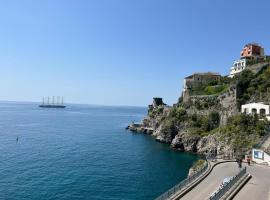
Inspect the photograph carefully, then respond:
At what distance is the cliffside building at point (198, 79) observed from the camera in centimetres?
11941

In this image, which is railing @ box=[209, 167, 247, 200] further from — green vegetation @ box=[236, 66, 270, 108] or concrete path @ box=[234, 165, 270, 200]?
green vegetation @ box=[236, 66, 270, 108]

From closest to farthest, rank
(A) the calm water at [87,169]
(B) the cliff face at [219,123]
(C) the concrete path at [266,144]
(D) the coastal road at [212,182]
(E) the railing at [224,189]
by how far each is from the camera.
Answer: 1. (E) the railing at [224,189]
2. (D) the coastal road at [212,182]
3. (A) the calm water at [87,169]
4. (C) the concrete path at [266,144]
5. (B) the cliff face at [219,123]

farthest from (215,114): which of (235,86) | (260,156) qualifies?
(260,156)

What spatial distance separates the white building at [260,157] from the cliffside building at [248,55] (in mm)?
69216

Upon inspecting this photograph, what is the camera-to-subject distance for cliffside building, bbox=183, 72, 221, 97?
119m

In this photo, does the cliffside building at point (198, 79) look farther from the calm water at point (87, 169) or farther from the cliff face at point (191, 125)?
the calm water at point (87, 169)

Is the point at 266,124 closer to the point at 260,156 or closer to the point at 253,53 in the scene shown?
the point at 260,156

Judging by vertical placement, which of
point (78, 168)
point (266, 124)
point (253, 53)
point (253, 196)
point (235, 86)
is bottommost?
point (78, 168)

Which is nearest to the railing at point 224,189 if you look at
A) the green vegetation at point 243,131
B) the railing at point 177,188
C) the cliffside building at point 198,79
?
the railing at point 177,188

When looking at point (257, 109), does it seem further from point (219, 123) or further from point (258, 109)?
point (219, 123)

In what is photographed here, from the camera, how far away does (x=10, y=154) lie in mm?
71250

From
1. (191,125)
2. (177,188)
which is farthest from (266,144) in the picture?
(191,125)

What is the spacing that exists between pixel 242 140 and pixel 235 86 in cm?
2056

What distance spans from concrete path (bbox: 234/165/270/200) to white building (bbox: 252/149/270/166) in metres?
3.52
